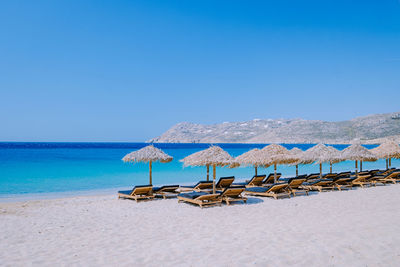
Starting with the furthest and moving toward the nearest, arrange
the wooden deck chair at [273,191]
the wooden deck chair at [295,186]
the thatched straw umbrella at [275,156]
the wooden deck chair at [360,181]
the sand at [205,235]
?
the wooden deck chair at [360,181] < the thatched straw umbrella at [275,156] < the wooden deck chair at [295,186] < the wooden deck chair at [273,191] < the sand at [205,235]

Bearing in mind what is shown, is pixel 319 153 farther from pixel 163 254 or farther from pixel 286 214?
pixel 163 254

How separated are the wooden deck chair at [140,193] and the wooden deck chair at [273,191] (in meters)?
3.10

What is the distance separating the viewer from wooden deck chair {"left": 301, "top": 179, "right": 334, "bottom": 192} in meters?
11.1

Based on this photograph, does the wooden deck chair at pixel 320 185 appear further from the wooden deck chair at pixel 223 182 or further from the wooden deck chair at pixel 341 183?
the wooden deck chair at pixel 223 182

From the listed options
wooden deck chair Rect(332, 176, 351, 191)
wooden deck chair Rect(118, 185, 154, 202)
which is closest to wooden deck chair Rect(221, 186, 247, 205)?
wooden deck chair Rect(118, 185, 154, 202)

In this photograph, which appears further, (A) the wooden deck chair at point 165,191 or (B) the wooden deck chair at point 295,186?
(B) the wooden deck chair at point 295,186

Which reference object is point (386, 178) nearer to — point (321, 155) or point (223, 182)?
point (321, 155)

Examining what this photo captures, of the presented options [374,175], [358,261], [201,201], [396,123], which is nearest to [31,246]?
[201,201]

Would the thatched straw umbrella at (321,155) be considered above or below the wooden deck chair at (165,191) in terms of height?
above

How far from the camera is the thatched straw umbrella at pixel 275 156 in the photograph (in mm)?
11461

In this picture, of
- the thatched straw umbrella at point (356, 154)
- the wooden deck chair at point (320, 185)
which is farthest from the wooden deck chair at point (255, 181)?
the thatched straw umbrella at point (356, 154)

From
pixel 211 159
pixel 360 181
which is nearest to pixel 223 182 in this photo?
pixel 211 159

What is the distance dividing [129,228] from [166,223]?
0.80m

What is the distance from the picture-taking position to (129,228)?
20.0 feet
